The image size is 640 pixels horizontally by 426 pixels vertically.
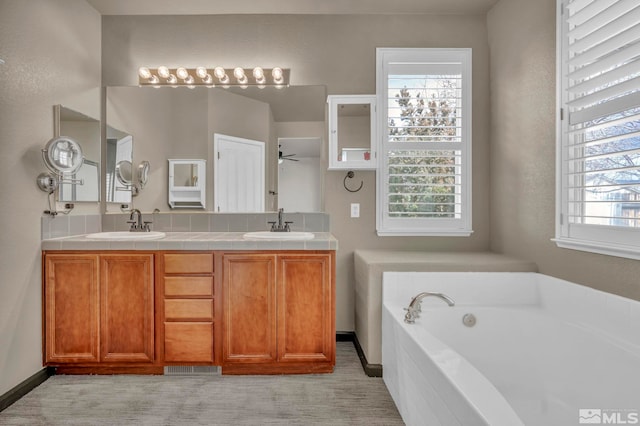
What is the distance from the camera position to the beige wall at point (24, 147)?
2.06 meters

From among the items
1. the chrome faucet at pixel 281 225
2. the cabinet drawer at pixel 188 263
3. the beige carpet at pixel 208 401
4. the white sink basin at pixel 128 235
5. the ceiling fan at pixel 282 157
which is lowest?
the beige carpet at pixel 208 401

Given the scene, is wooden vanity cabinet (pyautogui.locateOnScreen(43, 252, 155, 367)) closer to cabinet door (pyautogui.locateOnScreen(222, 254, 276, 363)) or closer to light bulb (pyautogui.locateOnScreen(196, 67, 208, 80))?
cabinet door (pyautogui.locateOnScreen(222, 254, 276, 363))

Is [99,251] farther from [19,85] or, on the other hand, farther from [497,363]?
[497,363]

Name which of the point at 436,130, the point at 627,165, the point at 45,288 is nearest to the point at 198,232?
the point at 45,288

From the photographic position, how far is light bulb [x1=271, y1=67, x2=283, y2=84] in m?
2.89

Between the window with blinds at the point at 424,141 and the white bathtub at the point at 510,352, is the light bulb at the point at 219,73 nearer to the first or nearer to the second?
the window with blinds at the point at 424,141

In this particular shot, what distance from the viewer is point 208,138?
2.89 metres

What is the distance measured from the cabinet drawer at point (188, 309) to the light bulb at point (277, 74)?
6.00ft

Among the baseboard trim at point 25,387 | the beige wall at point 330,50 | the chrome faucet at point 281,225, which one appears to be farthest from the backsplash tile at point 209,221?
the baseboard trim at point 25,387

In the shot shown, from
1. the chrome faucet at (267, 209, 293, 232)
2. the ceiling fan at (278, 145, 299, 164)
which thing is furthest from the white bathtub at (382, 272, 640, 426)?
the ceiling fan at (278, 145, 299, 164)

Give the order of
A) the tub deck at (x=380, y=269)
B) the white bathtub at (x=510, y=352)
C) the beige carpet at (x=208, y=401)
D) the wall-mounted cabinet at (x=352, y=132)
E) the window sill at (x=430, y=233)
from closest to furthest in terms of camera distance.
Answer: the white bathtub at (x=510, y=352)
the beige carpet at (x=208, y=401)
the tub deck at (x=380, y=269)
the wall-mounted cabinet at (x=352, y=132)
the window sill at (x=430, y=233)

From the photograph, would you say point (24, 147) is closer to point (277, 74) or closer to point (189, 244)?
point (189, 244)

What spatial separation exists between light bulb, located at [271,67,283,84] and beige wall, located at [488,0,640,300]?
175 cm

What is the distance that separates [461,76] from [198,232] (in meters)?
2.56
